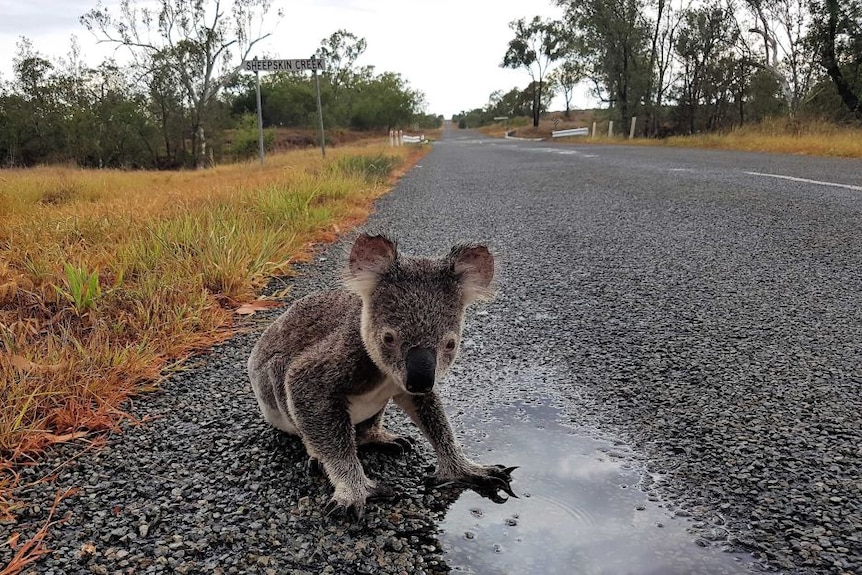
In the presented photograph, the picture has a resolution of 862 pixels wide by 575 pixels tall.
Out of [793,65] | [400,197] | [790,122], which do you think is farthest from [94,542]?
[793,65]

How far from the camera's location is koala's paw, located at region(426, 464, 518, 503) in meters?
1.93

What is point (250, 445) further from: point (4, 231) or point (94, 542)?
point (4, 231)

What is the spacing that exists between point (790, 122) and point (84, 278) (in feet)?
77.6

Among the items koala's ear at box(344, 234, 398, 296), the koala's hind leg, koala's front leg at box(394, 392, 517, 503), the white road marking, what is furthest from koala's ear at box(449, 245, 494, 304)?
the white road marking

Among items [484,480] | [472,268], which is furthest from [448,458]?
[472,268]

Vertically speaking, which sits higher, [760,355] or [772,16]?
[772,16]

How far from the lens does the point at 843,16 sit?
2369 cm

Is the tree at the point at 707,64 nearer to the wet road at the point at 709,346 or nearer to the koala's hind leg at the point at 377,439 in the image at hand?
the wet road at the point at 709,346

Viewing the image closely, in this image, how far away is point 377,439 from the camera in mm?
2266

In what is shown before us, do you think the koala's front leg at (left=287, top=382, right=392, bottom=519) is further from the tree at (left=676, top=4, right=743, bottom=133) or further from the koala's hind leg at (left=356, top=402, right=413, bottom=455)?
the tree at (left=676, top=4, right=743, bottom=133)

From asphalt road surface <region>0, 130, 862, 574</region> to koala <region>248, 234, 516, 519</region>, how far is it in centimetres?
10

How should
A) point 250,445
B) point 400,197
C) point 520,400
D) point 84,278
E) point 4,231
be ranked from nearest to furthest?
point 250,445 → point 520,400 → point 84,278 → point 4,231 → point 400,197

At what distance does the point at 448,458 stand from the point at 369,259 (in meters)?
0.68

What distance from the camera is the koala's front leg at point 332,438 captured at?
6.23 ft
